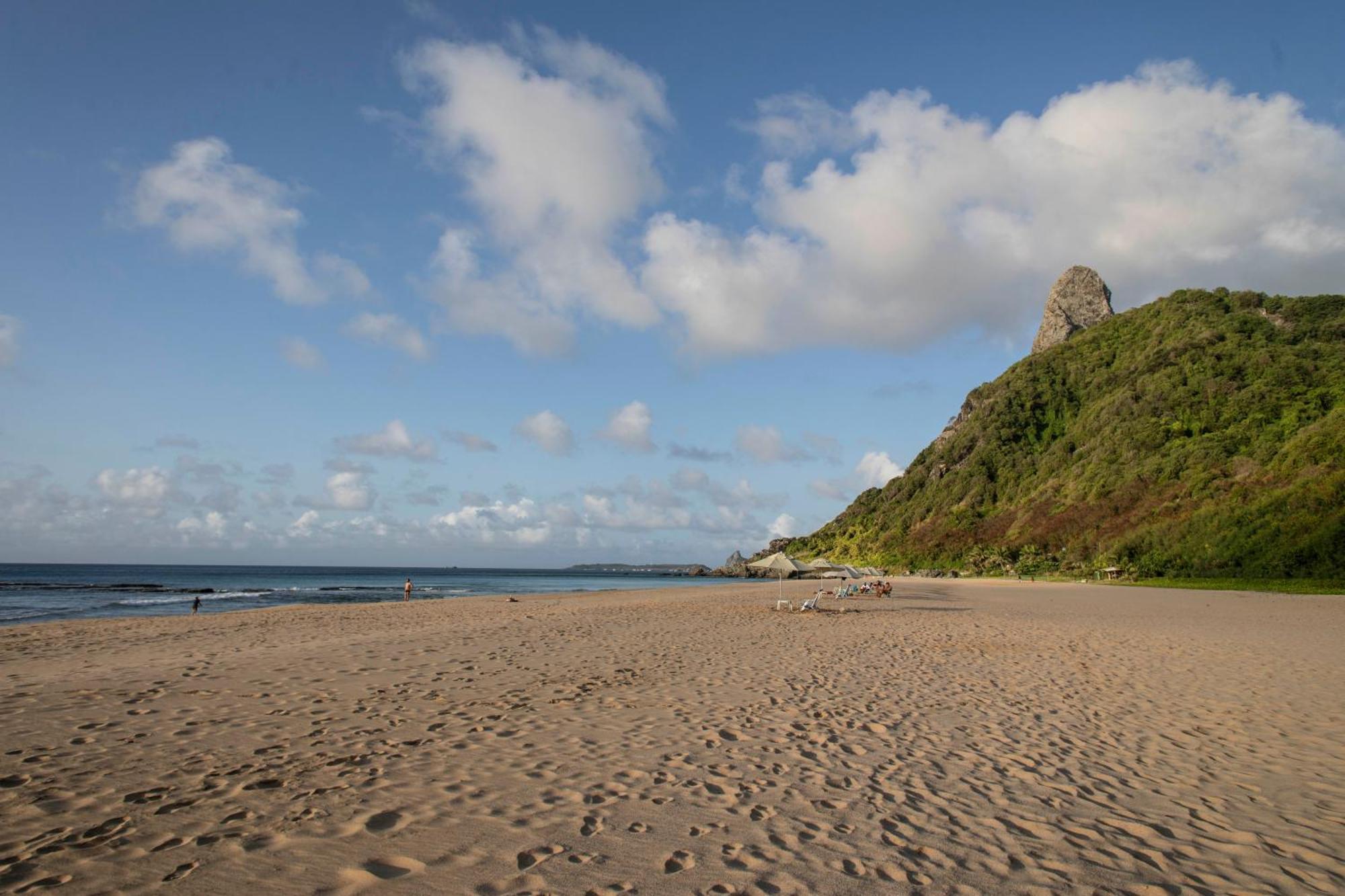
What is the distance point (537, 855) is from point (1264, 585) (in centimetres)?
4893

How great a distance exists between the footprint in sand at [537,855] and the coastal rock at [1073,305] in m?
132

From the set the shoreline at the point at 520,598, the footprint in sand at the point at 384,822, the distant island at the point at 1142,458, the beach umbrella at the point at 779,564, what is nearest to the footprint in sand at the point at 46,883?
the footprint in sand at the point at 384,822

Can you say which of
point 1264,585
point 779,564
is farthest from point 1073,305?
point 779,564

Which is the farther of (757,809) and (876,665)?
(876,665)

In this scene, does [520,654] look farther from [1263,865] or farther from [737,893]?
[1263,865]

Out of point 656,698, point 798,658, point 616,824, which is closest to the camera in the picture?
point 616,824

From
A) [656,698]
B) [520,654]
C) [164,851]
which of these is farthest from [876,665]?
[164,851]

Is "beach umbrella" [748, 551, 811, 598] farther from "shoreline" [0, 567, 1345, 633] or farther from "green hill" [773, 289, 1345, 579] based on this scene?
"green hill" [773, 289, 1345, 579]

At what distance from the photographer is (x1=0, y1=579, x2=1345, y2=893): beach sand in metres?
4.69

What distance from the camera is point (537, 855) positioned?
4.79m

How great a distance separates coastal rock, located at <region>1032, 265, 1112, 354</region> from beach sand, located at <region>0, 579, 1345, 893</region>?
399 ft

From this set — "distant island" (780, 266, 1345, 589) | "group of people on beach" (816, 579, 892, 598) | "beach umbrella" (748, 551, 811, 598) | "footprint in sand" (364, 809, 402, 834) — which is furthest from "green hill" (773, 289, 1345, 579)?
"footprint in sand" (364, 809, 402, 834)

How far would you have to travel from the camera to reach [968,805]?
5980 millimetres

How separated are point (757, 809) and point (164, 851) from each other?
440 centimetres
